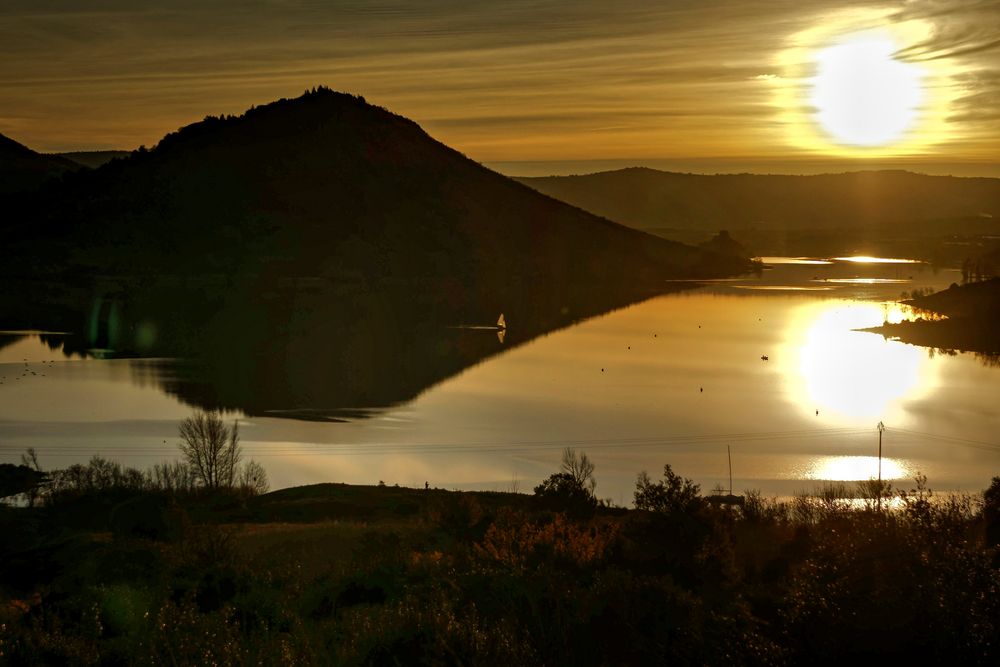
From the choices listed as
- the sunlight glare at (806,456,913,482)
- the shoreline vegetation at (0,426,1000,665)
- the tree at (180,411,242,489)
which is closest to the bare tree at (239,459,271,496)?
the tree at (180,411,242,489)

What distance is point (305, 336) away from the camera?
10475 cm

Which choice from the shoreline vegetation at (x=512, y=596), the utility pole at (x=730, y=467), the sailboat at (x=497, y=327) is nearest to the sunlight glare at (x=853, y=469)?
the utility pole at (x=730, y=467)

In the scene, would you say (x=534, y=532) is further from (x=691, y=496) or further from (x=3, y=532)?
(x=691, y=496)

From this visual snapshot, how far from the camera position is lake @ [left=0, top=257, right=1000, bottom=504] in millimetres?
51156

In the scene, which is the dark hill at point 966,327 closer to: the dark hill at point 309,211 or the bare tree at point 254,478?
the dark hill at point 309,211

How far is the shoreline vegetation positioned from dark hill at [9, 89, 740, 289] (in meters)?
131

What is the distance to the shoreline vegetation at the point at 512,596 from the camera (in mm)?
11133

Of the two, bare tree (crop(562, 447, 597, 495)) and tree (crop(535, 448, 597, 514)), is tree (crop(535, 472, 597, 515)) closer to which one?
tree (crop(535, 448, 597, 514))

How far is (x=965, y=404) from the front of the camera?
71000 mm

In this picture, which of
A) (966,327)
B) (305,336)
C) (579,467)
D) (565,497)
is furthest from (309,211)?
(565,497)

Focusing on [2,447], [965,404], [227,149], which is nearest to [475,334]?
[965,404]

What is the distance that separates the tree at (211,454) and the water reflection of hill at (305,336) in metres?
12.5

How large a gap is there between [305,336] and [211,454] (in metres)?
57.0

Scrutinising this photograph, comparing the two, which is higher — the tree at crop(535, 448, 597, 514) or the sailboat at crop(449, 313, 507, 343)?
the sailboat at crop(449, 313, 507, 343)
